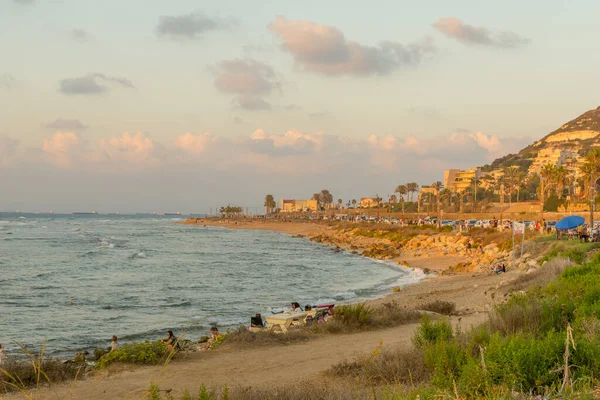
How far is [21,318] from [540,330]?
1889 cm

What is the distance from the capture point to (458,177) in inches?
7032

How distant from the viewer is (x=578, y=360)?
6.26 m

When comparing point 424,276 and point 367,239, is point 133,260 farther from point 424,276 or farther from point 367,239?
point 367,239

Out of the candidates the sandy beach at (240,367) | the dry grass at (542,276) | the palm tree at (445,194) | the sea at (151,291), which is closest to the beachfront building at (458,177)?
the palm tree at (445,194)

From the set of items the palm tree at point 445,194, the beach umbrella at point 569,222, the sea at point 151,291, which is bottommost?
the sea at point 151,291

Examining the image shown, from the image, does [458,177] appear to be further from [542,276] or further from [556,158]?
[542,276]

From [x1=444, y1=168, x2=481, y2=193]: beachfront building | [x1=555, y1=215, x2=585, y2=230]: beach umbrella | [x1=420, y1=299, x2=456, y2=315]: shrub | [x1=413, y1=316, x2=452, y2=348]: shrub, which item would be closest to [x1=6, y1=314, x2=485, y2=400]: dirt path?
[x1=413, y1=316, x2=452, y2=348]: shrub

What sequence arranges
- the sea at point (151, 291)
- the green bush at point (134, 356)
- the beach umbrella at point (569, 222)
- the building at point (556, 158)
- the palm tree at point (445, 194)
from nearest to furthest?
the green bush at point (134, 356) → the sea at point (151, 291) → the beach umbrella at point (569, 222) → the palm tree at point (445, 194) → the building at point (556, 158)

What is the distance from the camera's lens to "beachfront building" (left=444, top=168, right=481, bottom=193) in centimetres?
16675

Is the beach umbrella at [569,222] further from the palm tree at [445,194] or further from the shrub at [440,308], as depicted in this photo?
the palm tree at [445,194]

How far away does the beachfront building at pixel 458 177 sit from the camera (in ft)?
547

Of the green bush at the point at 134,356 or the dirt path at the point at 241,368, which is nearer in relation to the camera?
the dirt path at the point at 241,368

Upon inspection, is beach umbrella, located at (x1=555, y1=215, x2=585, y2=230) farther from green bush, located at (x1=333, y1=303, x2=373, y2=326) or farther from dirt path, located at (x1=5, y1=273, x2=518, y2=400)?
green bush, located at (x1=333, y1=303, x2=373, y2=326)

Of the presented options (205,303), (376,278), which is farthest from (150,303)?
(376,278)
